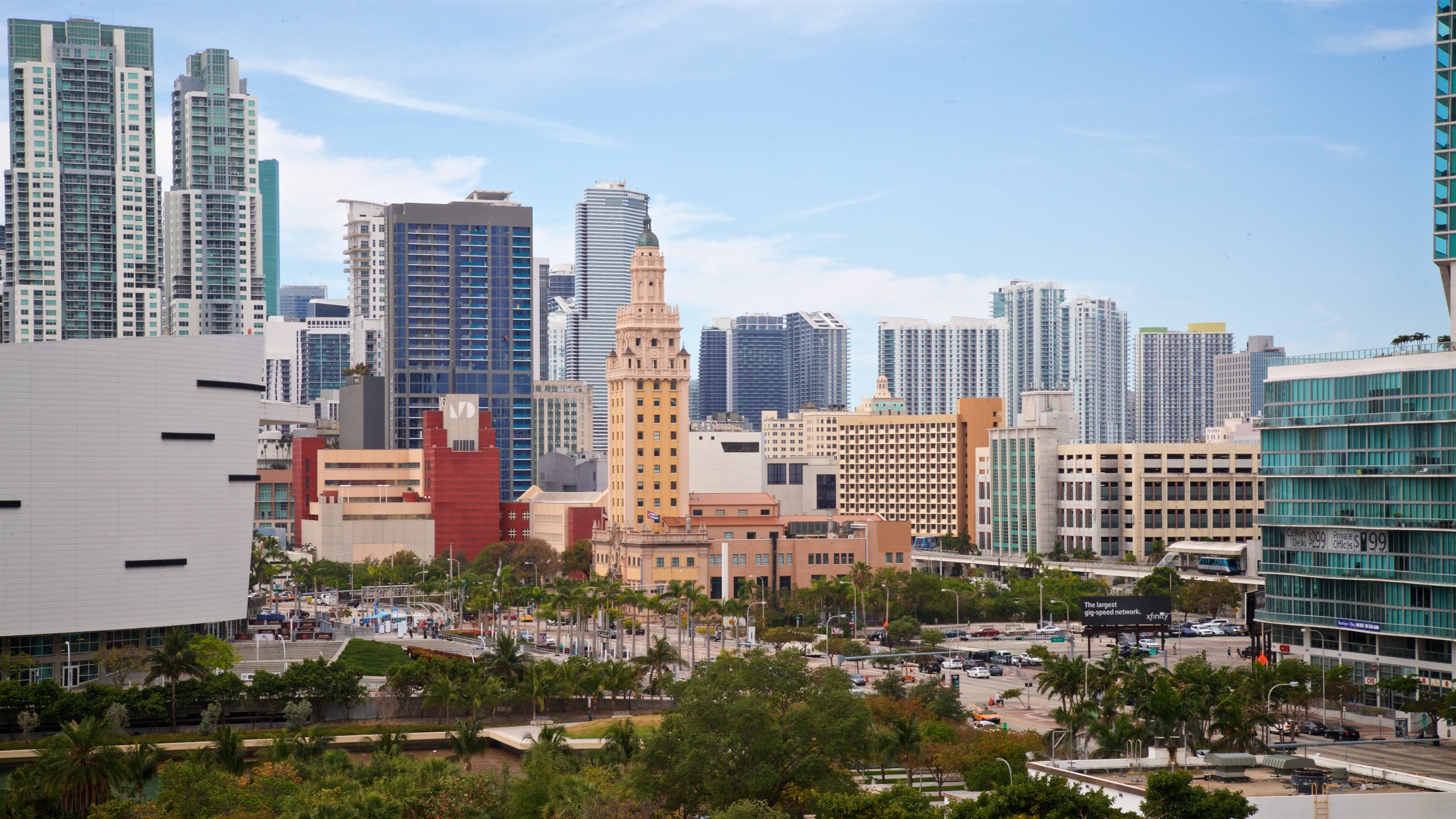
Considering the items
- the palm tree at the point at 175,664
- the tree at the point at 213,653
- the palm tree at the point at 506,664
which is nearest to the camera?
the palm tree at the point at 175,664

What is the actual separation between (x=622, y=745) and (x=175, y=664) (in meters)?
35.2

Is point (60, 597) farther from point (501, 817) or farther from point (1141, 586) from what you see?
point (1141, 586)

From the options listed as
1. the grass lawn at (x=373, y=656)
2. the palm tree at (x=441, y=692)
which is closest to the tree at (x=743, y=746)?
the palm tree at (x=441, y=692)

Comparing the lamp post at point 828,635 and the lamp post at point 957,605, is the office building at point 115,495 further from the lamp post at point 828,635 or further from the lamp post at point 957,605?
the lamp post at point 957,605

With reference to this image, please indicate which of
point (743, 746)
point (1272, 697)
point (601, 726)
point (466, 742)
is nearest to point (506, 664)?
point (601, 726)

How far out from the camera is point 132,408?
4336 inches

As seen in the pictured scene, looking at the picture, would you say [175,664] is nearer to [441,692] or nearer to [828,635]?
[441,692]

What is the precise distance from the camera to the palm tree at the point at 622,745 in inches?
2817

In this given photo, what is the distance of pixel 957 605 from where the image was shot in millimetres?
155500

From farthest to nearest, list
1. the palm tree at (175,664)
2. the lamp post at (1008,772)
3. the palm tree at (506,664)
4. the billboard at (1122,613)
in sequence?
the billboard at (1122,613) → the palm tree at (506,664) → the palm tree at (175,664) → the lamp post at (1008,772)

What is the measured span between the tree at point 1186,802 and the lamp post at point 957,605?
332 feet

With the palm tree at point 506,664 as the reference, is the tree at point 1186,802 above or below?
above

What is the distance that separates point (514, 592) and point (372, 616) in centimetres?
1691

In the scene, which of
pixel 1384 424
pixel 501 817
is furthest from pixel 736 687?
pixel 1384 424
